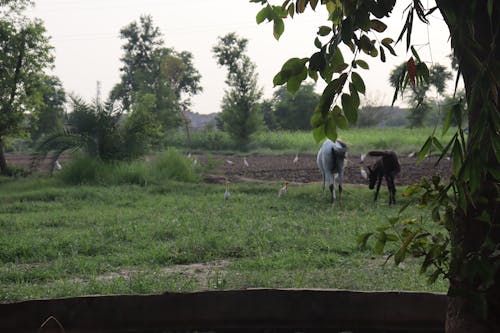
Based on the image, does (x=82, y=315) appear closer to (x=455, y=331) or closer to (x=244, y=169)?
(x=455, y=331)

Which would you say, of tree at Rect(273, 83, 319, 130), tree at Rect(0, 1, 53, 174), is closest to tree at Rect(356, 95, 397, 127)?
tree at Rect(273, 83, 319, 130)

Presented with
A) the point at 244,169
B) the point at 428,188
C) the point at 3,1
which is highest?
the point at 3,1

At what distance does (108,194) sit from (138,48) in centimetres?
3767

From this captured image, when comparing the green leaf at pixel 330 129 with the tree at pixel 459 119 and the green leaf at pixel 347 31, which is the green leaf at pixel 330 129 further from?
the green leaf at pixel 347 31

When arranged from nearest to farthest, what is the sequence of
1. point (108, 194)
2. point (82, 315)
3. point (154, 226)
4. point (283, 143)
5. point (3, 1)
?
point (82, 315) < point (154, 226) < point (108, 194) < point (3, 1) < point (283, 143)

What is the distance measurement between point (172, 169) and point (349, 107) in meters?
14.0

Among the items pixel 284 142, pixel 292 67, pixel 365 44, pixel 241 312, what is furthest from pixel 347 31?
pixel 284 142

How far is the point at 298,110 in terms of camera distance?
142 feet

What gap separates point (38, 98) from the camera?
20.3m

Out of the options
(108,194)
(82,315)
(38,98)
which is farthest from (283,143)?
(82,315)

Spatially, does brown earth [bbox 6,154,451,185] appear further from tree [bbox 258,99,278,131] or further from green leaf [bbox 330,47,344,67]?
tree [bbox 258,99,278,131]

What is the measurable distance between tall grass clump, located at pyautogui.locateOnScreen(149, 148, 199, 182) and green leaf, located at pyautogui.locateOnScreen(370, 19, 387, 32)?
1312 centimetres

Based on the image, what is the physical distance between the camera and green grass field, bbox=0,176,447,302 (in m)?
5.29

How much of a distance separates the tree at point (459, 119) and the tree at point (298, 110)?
40.0m
